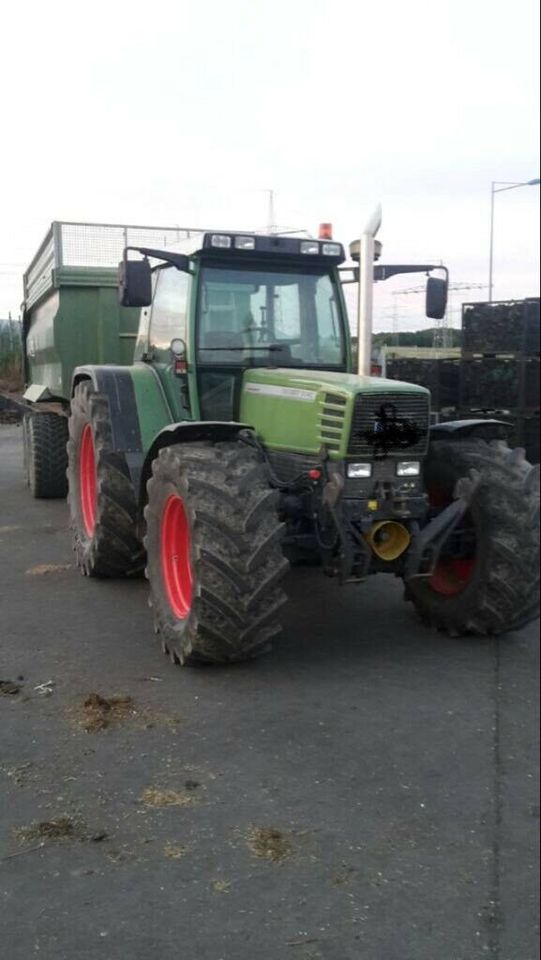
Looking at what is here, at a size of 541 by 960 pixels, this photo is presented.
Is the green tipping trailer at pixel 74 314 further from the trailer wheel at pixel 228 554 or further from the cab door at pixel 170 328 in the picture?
the trailer wheel at pixel 228 554

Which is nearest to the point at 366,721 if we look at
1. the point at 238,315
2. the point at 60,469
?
the point at 238,315

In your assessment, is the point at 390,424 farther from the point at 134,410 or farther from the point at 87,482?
the point at 87,482

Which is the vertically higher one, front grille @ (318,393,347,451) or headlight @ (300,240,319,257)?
headlight @ (300,240,319,257)

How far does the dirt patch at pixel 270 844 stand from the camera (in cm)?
322

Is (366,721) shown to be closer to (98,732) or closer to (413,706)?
(413,706)

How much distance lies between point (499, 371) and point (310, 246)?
616 centimetres

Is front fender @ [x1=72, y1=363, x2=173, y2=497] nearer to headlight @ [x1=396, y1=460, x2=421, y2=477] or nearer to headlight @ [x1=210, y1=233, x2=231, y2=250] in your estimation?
headlight @ [x1=210, y1=233, x2=231, y2=250]

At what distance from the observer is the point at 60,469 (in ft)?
34.1

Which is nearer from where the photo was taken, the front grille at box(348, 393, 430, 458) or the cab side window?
the front grille at box(348, 393, 430, 458)

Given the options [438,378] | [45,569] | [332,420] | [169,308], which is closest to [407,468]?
[332,420]

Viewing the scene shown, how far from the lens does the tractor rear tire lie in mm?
4898

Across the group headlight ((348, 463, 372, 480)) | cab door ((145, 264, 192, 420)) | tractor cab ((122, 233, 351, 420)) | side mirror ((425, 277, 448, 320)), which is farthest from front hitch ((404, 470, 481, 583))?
cab door ((145, 264, 192, 420))

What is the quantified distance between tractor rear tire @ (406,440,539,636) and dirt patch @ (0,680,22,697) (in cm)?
230

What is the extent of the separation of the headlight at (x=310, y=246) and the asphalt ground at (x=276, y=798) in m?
2.37
